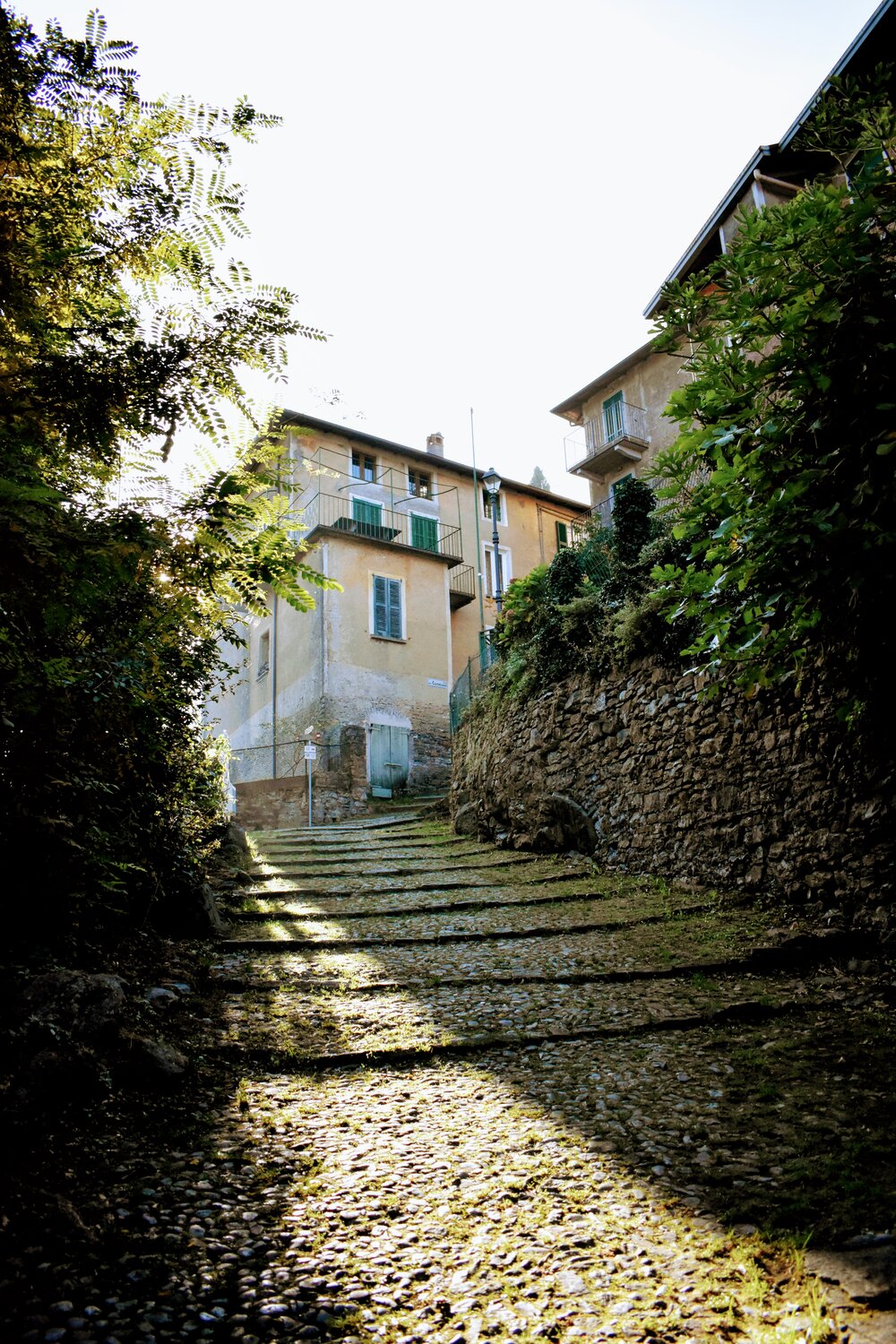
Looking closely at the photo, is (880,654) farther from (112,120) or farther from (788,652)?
(112,120)

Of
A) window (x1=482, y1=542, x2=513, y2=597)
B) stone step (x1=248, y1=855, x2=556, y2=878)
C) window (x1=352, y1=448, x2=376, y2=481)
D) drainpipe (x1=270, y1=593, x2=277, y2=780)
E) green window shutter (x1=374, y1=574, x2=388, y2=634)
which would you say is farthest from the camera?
window (x1=482, y1=542, x2=513, y2=597)

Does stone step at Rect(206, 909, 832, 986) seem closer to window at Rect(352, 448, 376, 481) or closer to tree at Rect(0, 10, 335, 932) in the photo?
tree at Rect(0, 10, 335, 932)

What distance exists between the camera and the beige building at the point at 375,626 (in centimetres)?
1886

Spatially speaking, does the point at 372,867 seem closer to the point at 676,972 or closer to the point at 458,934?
the point at 458,934

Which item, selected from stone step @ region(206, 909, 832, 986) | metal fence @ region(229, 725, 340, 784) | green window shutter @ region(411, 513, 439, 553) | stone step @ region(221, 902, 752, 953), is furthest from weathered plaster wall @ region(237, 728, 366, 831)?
stone step @ region(206, 909, 832, 986)

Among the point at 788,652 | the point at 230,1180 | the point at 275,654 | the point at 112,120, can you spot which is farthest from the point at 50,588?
the point at 275,654

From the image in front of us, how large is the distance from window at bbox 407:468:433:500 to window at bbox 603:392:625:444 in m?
5.82

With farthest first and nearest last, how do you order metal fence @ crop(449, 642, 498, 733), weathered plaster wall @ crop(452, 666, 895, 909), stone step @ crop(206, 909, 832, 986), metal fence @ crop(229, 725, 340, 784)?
metal fence @ crop(229, 725, 340, 784) < metal fence @ crop(449, 642, 498, 733) < weathered plaster wall @ crop(452, 666, 895, 909) < stone step @ crop(206, 909, 832, 986)

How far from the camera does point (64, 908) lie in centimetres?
386

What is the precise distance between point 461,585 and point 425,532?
1933 mm

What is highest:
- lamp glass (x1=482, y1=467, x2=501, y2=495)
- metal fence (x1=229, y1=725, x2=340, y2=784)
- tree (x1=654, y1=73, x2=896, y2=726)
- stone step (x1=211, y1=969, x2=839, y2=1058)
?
lamp glass (x1=482, y1=467, x2=501, y2=495)

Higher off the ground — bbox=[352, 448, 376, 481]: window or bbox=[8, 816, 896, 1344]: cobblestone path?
bbox=[352, 448, 376, 481]: window

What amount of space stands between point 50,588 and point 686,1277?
2591mm

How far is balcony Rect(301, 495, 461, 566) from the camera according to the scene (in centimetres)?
2002
